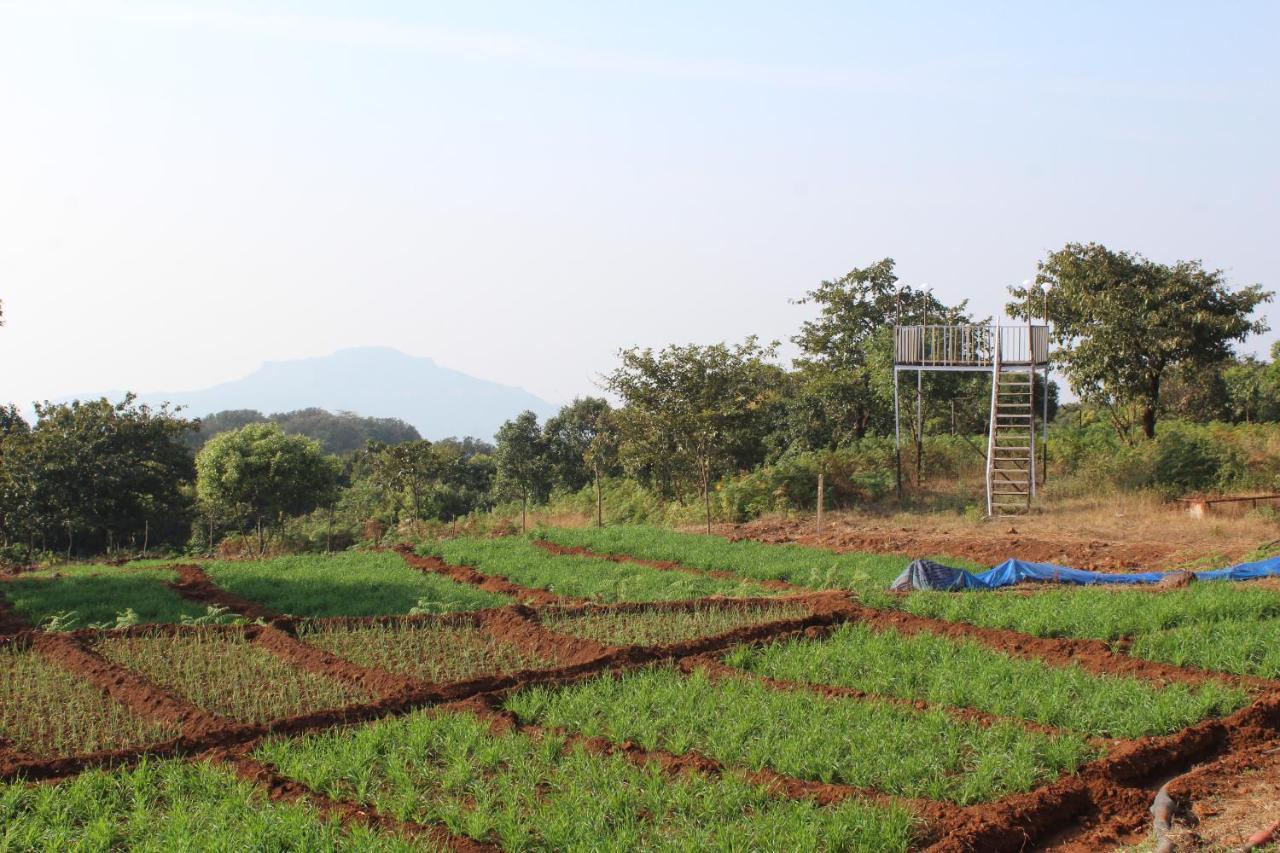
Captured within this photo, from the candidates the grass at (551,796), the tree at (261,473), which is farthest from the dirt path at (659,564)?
the tree at (261,473)

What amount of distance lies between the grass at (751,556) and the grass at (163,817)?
26.2 feet

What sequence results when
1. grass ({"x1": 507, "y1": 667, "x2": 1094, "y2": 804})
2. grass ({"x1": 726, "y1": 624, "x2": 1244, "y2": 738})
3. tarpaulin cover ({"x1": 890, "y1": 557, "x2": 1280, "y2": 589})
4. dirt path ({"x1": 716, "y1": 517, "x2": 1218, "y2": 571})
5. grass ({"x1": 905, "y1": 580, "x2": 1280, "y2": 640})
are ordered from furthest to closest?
dirt path ({"x1": 716, "y1": 517, "x2": 1218, "y2": 571}), tarpaulin cover ({"x1": 890, "y1": 557, "x2": 1280, "y2": 589}), grass ({"x1": 905, "y1": 580, "x2": 1280, "y2": 640}), grass ({"x1": 726, "y1": 624, "x2": 1244, "y2": 738}), grass ({"x1": 507, "y1": 667, "x2": 1094, "y2": 804})

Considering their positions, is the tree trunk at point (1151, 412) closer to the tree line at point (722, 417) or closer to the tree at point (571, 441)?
the tree line at point (722, 417)

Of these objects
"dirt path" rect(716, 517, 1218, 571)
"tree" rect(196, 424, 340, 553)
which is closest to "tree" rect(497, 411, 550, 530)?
"tree" rect(196, 424, 340, 553)

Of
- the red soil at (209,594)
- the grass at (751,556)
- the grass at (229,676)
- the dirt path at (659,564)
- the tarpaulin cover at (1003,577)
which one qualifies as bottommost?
the red soil at (209,594)

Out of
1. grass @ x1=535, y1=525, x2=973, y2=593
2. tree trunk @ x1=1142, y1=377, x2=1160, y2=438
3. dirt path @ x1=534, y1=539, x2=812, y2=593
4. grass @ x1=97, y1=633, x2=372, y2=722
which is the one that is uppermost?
tree trunk @ x1=1142, y1=377, x2=1160, y2=438

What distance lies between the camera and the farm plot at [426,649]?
9789 millimetres

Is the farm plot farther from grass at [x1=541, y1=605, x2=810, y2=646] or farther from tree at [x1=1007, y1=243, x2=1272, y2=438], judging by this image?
tree at [x1=1007, y1=243, x2=1272, y2=438]

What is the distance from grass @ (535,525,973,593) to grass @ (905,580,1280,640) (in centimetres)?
135

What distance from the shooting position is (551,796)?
6145 mm

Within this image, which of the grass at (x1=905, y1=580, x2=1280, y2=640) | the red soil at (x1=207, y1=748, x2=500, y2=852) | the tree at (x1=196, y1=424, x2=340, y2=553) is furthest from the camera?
the tree at (x1=196, y1=424, x2=340, y2=553)

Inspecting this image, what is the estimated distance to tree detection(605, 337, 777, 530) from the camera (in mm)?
24531

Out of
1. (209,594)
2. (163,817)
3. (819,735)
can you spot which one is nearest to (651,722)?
(819,735)

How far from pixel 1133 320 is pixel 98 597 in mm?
20982
